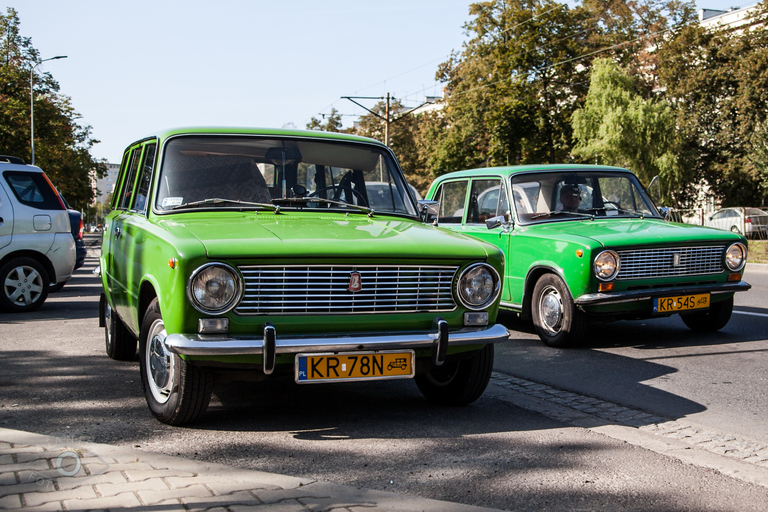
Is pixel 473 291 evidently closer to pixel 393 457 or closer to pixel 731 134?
pixel 393 457

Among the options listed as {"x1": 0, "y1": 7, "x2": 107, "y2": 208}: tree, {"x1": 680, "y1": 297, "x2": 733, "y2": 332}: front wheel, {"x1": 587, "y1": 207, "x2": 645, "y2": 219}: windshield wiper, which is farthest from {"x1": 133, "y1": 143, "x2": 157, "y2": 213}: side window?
{"x1": 0, "y1": 7, "x2": 107, "y2": 208}: tree

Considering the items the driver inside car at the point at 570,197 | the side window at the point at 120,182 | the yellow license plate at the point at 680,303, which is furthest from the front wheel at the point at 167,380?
the driver inside car at the point at 570,197

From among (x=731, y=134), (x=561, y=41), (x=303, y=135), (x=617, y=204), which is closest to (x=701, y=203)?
(x=731, y=134)

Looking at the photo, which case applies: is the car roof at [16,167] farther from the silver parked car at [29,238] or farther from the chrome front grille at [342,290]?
the chrome front grille at [342,290]

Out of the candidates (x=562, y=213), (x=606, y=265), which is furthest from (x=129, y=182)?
(x=562, y=213)

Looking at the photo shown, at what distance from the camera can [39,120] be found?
152 ft

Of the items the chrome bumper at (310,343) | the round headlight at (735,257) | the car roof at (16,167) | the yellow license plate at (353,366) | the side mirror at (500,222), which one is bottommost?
A: the yellow license plate at (353,366)

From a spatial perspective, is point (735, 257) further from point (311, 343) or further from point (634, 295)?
point (311, 343)

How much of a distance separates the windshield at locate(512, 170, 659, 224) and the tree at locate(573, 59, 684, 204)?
Result: 1394 inches

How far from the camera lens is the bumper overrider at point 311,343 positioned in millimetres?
4348

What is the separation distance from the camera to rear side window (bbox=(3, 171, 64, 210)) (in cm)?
1126

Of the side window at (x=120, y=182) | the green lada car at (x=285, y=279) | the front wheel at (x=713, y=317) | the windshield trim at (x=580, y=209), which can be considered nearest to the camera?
the green lada car at (x=285, y=279)

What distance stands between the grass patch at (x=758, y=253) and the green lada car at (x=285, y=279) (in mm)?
19226

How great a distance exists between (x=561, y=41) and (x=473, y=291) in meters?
48.8
